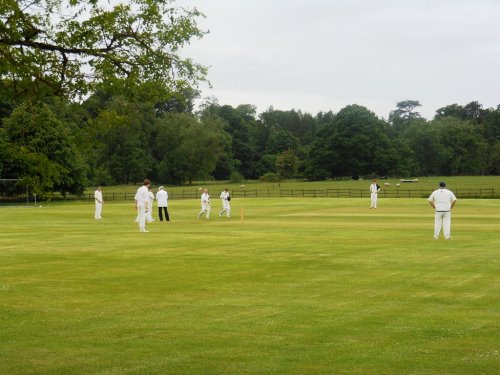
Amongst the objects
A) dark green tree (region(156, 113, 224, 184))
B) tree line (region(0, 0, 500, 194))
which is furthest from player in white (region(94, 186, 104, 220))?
dark green tree (region(156, 113, 224, 184))

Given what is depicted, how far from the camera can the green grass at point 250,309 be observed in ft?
29.9

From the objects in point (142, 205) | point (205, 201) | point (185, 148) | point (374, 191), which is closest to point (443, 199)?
point (142, 205)

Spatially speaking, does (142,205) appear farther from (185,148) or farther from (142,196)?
(185,148)

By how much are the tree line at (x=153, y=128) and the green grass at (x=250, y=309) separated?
2.40 meters

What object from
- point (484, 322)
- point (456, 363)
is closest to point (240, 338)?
point (456, 363)

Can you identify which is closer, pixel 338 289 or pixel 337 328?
pixel 337 328

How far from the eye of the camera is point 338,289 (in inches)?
576

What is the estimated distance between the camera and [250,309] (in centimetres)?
1252

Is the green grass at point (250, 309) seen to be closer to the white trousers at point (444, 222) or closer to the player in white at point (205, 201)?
the white trousers at point (444, 222)

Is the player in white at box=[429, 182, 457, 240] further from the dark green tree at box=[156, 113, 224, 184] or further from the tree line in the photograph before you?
the dark green tree at box=[156, 113, 224, 184]

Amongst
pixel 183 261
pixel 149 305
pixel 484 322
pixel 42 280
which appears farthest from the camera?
pixel 183 261

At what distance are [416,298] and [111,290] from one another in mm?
5869

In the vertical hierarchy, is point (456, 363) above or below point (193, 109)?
below

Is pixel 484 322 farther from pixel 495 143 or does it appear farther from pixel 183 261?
pixel 495 143
